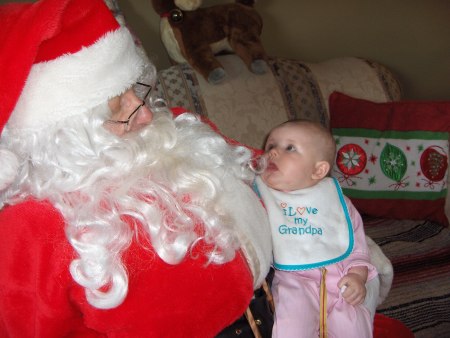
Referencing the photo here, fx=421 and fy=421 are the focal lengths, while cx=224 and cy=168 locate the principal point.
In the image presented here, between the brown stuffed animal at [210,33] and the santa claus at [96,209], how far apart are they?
0.84 meters

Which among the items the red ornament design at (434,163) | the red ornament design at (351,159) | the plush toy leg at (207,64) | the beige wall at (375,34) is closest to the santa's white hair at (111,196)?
the plush toy leg at (207,64)

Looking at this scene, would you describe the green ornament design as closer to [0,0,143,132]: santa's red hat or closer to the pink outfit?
the pink outfit

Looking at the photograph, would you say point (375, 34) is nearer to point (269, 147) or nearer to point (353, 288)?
point (269, 147)

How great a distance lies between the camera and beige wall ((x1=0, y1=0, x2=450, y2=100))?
85.1 inches

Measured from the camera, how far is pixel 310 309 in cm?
107

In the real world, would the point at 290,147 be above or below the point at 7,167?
below

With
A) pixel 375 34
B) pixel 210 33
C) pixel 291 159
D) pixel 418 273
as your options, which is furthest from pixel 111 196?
pixel 375 34

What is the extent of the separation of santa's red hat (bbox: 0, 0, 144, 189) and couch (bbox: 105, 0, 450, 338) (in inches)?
32.2

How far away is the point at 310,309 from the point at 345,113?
1.09 metres

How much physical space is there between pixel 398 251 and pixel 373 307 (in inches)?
25.3

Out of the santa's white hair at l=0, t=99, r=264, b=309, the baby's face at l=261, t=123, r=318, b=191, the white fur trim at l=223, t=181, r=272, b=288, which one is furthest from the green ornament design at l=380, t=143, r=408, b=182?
the santa's white hair at l=0, t=99, r=264, b=309

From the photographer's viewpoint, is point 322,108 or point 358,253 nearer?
point 358,253

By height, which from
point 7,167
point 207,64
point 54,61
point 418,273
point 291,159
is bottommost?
point 418,273

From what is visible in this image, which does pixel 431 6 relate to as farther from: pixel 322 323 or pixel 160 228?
pixel 160 228
